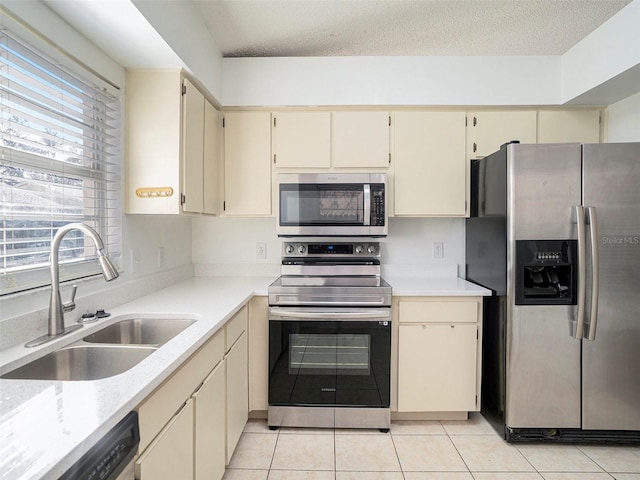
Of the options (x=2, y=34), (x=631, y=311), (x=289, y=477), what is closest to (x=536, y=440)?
(x=631, y=311)

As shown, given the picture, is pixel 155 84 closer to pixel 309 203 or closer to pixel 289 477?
pixel 309 203

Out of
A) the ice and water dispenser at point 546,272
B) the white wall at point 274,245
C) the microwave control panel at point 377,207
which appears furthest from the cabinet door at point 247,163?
the ice and water dispenser at point 546,272

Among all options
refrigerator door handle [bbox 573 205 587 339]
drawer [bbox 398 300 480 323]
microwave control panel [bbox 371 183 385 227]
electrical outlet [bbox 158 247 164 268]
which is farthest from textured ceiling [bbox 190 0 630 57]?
drawer [bbox 398 300 480 323]

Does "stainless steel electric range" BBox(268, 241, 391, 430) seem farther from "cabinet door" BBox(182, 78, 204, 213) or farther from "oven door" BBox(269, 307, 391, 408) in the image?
"cabinet door" BBox(182, 78, 204, 213)

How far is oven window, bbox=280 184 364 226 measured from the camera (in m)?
2.18

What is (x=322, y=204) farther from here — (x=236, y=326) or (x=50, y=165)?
(x=50, y=165)

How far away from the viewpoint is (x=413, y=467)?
5.76 ft

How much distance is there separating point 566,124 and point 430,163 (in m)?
0.95

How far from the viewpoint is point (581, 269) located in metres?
1.80

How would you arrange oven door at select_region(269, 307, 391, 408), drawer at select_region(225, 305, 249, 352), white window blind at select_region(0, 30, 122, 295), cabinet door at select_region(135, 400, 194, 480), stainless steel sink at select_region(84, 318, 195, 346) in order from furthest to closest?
oven door at select_region(269, 307, 391, 408), drawer at select_region(225, 305, 249, 352), stainless steel sink at select_region(84, 318, 195, 346), white window blind at select_region(0, 30, 122, 295), cabinet door at select_region(135, 400, 194, 480)

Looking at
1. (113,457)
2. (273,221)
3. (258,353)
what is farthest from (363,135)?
(113,457)

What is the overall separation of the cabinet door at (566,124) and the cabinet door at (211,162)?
85.9 inches

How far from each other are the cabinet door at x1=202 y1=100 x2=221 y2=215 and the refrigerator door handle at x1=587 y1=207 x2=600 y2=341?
217 cm

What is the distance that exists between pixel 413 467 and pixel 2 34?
98.4 inches
